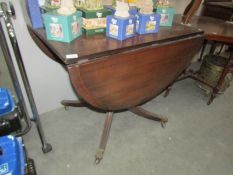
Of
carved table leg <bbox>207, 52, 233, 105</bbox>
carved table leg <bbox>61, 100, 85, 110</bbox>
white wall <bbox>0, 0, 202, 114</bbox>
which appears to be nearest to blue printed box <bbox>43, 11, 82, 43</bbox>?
white wall <bbox>0, 0, 202, 114</bbox>

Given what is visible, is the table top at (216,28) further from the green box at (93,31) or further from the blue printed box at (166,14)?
the green box at (93,31)

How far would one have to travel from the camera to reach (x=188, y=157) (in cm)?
142

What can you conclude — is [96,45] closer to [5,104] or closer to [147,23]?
[147,23]

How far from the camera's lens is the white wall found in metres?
1.27

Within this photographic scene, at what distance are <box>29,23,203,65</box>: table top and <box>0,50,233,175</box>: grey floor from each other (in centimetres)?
71

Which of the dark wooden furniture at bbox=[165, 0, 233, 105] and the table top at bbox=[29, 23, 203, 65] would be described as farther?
the dark wooden furniture at bbox=[165, 0, 233, 105]

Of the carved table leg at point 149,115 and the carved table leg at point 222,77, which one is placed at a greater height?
the carved table leg at point 222,77

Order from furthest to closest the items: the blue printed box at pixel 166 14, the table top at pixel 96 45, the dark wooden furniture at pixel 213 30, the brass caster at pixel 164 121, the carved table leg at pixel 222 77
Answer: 1. the carved table leg at pixel 222 77
2. the brass caster at pixel 164 121
3. the dark wooden furniture at pixel 213 30
4. the blue printed box at pixel 166 14
5. the table top at pixel 96 45

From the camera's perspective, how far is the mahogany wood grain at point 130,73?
968mm

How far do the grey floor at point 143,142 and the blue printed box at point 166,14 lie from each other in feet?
2.75

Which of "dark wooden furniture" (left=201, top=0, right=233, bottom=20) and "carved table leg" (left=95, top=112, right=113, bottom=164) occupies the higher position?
"dark wooden furniture" (left=201, top=0, right=233, bottom=20)

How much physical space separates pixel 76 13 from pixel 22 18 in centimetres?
47

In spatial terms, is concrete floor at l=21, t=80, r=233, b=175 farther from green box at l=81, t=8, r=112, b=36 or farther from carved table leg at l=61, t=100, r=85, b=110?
green box at l=81, t=8, r=112, b=36

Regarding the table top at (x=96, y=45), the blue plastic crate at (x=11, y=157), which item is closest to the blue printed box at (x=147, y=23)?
the table top at (x=96, y=45)
